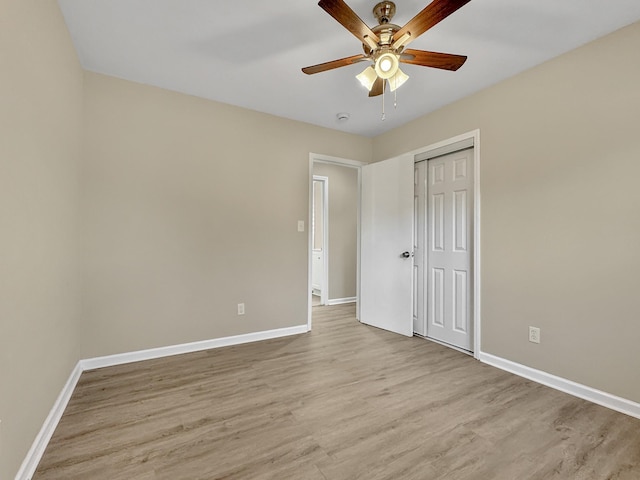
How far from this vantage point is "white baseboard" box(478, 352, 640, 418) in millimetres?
1928

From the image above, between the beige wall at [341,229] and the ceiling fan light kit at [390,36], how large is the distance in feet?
10.9

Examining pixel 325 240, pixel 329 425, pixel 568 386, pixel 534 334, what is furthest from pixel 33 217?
pixel 325 240

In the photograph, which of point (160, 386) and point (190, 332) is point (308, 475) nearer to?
point (160, 386)

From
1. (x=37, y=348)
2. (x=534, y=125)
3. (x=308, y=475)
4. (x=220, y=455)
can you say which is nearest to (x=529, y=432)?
(x=308, y=475)

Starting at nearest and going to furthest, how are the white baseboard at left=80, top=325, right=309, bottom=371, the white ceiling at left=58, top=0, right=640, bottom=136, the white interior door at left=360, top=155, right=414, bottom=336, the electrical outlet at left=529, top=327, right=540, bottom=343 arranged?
the white ceiling at left=58, top=0, right=640, bottom=136 → the electrical outlet at left=529, top=327, right=540, bottom=343 → the white baseboard at left=80, top=325, right=309, bottom=371 → the white interior door at left=360, top=155, right=414, bottom=336

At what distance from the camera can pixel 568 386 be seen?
2195 mm

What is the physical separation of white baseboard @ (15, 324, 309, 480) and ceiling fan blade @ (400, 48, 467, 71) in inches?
112

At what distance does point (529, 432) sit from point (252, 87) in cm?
333

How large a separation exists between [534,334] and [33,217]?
3.41 m

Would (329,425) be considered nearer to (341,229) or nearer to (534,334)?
(534,334)

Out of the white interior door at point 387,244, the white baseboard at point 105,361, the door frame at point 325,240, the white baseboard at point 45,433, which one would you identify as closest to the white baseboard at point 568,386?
the white interior door at point 387,244

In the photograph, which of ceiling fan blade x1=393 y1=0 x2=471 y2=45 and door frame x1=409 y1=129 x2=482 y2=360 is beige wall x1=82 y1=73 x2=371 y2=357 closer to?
door frame x1=409 y1=129 x2=482 y2=360

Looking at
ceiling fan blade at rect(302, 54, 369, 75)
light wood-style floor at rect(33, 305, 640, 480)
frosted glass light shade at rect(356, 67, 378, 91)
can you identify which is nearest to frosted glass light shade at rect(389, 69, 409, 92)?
frosted glass light shade at rect(356, 67, 378, 91)

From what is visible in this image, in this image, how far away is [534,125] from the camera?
2.41m
